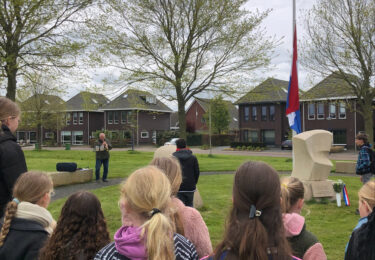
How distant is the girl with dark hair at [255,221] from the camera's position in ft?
6.04

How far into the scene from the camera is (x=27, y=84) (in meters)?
16.0

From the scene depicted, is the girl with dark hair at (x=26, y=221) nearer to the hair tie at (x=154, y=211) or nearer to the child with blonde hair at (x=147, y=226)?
the child with blonde hair at (x=147, y=226)

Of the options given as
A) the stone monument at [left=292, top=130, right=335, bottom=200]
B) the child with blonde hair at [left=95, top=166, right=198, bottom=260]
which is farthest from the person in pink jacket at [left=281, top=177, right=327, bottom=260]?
the stone monument at [left=292, top=130, right=335, bottom=200]

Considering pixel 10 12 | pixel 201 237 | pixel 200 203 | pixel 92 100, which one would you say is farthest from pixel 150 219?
pixel 92 100

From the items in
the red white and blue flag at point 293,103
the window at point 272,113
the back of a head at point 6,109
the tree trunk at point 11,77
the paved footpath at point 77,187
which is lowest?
the paved footpath at point 77,187

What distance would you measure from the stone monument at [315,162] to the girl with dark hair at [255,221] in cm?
840

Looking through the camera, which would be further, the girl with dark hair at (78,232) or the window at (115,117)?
the window at (115,117)

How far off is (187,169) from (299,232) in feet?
13.9

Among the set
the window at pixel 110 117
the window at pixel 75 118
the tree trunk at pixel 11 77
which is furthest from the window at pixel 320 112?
the window at pixel 75 118

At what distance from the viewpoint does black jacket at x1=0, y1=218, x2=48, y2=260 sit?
99.9 inches

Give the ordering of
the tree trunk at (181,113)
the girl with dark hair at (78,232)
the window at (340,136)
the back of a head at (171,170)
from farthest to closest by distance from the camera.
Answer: the window at (340,136)
the tree trunk at (181,113)
the back of a head at (171,170)
the girl with dark hair at (78,232)

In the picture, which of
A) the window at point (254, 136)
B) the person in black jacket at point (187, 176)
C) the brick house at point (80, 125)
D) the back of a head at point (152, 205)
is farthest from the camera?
the brick house at point (80, 125)

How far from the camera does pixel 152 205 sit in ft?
6.79

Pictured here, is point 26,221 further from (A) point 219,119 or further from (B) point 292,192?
(A) point 219,119
